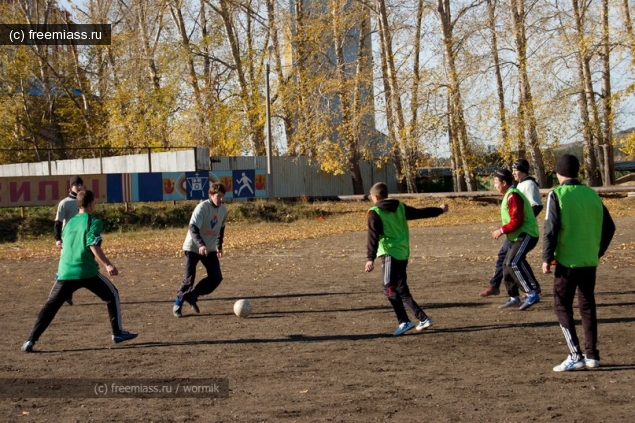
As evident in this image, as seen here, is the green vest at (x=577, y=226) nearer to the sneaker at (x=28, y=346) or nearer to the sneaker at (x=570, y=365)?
the sneaker at (x=570, y=365)

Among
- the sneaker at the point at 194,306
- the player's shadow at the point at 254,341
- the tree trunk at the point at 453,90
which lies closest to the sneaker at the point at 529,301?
the player's shadow at the point at 254,341

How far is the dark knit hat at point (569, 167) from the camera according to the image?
23.1 ft

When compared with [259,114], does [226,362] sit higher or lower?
lower

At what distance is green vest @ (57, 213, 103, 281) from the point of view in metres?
8.44

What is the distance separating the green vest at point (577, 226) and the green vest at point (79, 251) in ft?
14.8

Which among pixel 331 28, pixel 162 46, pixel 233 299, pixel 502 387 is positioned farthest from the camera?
pixel 162 46

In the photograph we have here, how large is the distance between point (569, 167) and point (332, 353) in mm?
2857

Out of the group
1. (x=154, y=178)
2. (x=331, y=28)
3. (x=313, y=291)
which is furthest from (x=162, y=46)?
(x=313, y=291)

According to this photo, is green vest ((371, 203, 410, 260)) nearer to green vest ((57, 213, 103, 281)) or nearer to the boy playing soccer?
the boy playing soccer

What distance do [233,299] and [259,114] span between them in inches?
1203

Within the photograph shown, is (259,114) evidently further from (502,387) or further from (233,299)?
(502,387)

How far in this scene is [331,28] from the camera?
38344 mm

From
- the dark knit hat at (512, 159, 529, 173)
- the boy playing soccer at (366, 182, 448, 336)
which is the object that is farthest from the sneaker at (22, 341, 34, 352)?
the dark knit hat at (512, 159, 529, 173)

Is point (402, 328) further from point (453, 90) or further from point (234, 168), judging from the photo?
point (234, 168)
